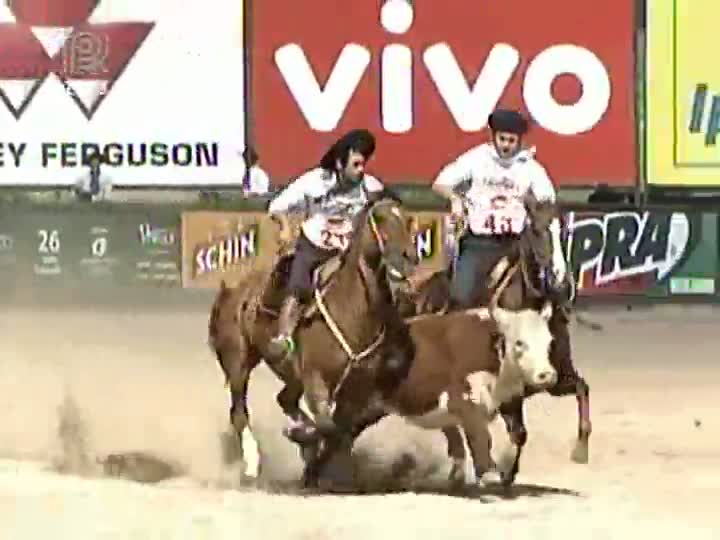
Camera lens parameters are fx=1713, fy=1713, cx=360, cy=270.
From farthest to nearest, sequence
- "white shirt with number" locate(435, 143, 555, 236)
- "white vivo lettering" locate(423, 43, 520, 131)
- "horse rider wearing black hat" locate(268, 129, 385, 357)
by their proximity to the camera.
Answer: "white vivo lettering" locate(423, 43, 520, 131), "white shirt with number" locate(435, 143, 555, 236), "horse rider wearing black hat" locate(268, 129, 385, 357)

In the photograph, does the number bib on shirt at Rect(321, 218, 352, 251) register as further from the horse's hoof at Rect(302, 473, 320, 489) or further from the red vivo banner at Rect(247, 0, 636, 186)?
the red vivo banner at Rect(247, 0, 636, 186)

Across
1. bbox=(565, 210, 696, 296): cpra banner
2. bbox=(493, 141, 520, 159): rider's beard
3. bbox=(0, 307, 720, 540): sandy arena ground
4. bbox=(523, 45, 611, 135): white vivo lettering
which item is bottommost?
bbox=(0, 307, 720, 540): sandy arena ground

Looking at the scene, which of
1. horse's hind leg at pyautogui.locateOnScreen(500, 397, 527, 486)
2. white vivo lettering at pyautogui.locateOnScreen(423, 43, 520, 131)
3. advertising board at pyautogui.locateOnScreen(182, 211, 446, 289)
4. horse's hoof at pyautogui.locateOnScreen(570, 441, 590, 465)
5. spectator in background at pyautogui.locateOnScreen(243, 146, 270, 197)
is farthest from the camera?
spectator in background at pyautogui.locateOnScreen(243, 146, 270, 197)

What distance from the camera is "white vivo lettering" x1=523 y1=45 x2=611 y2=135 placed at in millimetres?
16125

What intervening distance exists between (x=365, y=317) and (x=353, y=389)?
383 mm

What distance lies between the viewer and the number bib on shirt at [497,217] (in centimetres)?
944

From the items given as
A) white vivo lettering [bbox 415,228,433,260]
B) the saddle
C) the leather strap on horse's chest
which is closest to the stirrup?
the saddle

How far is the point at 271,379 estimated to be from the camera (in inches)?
554

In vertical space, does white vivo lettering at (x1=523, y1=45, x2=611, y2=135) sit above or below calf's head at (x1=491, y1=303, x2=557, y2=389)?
above

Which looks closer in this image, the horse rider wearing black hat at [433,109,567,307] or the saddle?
the saddle

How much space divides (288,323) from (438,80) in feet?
25.1

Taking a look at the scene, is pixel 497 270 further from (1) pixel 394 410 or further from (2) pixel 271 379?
(2) pixel 271 379

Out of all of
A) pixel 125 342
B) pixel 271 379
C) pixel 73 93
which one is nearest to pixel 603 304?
pixel 271 379

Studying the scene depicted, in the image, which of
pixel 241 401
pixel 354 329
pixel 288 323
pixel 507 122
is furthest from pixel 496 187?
pixel 241 401
